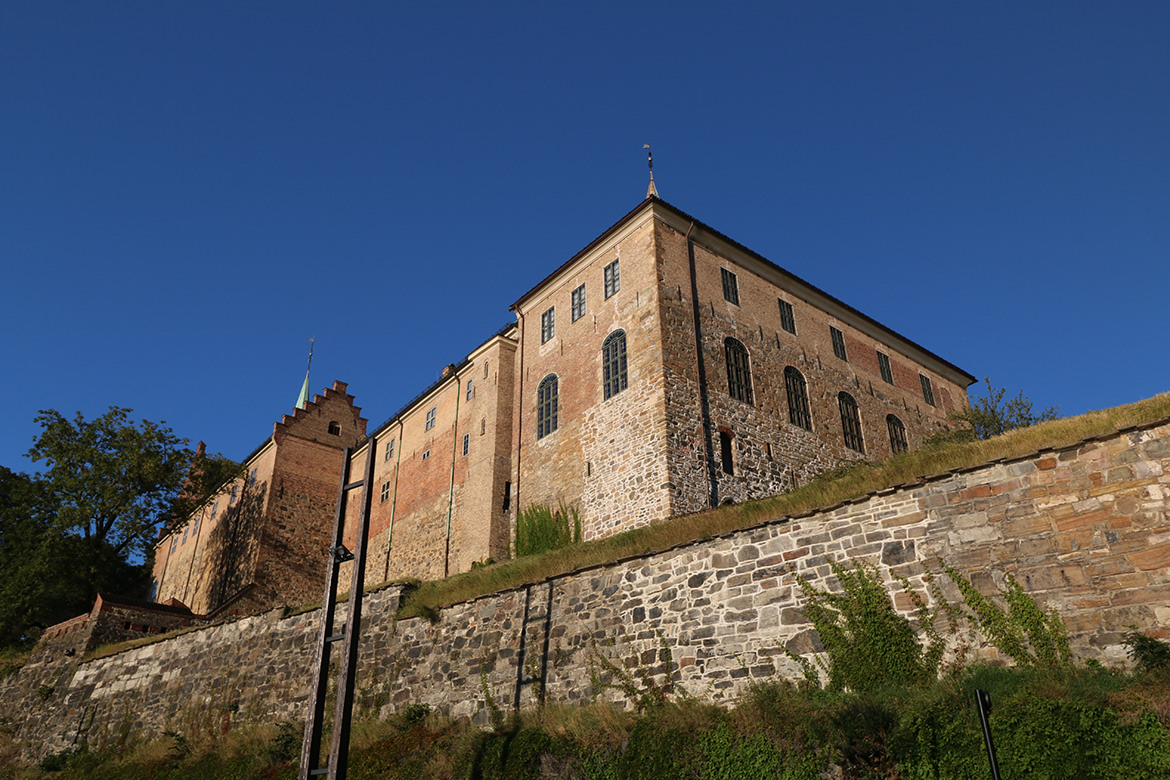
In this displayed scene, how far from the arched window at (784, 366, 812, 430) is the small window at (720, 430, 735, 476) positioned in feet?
11.9

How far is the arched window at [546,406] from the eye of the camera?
2753 cm

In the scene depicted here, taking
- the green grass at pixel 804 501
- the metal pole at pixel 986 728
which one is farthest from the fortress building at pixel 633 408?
the metal pole at pixel 986 728

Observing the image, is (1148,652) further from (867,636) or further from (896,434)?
(896,434)

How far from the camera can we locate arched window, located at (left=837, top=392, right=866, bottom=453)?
2904cm

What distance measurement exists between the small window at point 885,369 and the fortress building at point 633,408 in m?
0.12

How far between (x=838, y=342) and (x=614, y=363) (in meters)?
10.4

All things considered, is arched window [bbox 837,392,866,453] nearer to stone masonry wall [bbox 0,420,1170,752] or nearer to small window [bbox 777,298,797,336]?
small window [bbox 777,298,797,336]

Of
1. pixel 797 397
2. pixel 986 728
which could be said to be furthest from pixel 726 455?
pixel 986 728

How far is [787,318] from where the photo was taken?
96.0 feet

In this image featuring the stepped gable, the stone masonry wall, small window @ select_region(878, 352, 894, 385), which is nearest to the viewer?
the stone masonry wall

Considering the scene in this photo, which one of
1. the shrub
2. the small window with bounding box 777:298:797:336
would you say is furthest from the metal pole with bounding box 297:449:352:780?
the small window with bounding box 777:298:797:336

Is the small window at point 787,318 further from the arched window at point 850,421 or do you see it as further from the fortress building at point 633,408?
the arched window at point 850,421

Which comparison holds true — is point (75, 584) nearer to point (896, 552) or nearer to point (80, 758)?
point (80, 758)

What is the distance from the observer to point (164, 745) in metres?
19.7
